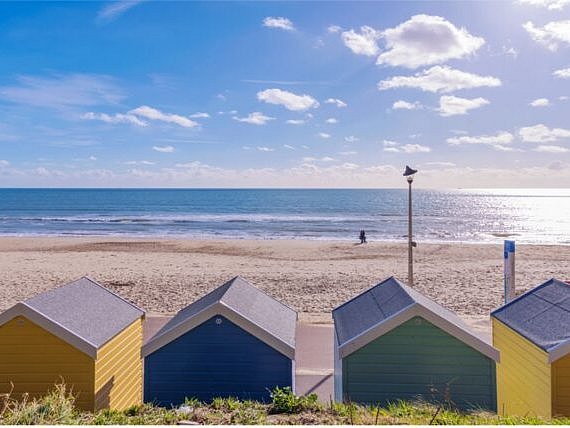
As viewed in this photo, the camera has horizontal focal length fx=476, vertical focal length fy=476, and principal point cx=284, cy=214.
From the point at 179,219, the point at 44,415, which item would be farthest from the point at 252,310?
the point at 179,219

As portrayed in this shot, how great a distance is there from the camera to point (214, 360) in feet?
22.4

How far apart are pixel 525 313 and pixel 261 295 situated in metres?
4.34

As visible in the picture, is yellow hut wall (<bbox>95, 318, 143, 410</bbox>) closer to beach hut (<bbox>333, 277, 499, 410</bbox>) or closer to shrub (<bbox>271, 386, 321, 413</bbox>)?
shrub (<bbox>271, 386, 321, 413</bbox>)

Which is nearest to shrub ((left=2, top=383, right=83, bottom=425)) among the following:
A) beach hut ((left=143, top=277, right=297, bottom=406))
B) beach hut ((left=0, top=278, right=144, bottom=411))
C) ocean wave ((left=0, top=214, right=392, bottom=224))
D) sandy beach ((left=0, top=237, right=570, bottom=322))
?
beach hut ((left=0, top=278, right=144, bottom=411))

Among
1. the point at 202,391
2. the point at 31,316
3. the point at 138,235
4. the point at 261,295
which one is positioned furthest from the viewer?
the point at 138,235

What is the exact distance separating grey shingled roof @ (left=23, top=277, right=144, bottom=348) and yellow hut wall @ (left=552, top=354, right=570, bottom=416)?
567 cm

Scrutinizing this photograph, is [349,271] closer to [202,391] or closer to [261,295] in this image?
[261,295]

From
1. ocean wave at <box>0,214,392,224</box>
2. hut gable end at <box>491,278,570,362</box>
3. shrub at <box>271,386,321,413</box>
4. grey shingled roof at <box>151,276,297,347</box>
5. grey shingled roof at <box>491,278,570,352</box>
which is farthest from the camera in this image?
ocean wave at <box>0,214,392,224</box>

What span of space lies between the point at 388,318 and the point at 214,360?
8.30 feet

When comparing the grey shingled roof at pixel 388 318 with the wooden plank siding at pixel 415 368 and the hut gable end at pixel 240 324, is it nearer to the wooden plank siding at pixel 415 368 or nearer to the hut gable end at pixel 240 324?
the wooden plank siding at pixel 415 368

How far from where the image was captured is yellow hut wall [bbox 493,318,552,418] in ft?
18.6

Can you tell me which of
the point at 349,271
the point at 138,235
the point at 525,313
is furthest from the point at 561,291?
the point at 138,235

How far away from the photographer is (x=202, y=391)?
681 centimetres

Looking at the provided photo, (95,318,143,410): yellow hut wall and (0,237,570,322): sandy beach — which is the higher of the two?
(95,318,143,410): yellow hut wall
